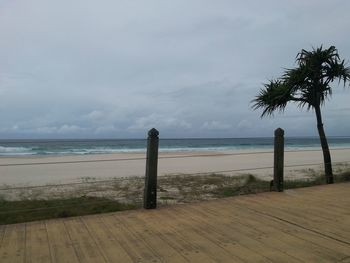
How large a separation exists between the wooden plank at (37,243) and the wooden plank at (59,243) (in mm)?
46

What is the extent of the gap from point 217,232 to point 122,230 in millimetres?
1065

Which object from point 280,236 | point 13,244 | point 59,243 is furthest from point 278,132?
point 13,244

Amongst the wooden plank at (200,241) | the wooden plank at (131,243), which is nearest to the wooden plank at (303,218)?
the wooden plank at (200,241)

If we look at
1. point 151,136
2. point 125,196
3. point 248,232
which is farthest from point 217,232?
point 125,196

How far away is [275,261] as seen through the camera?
359cm

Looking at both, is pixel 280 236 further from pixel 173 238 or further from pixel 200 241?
pixel 173 238

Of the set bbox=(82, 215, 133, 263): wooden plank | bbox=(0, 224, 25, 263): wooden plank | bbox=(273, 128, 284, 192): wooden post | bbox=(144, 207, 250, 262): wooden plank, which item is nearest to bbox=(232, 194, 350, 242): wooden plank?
bbox=(273, 128, 284, 192): wooden post

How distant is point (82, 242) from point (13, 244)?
0.68m

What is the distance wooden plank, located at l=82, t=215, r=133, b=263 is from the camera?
12.1 ft

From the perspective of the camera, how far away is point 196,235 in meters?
4.39

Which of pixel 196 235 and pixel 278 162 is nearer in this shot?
pixel 196 235

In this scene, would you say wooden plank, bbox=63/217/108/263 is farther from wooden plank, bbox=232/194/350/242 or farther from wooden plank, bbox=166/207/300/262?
wooden plank, bbox=232/194/350/242

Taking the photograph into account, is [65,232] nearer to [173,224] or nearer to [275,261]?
[173,224]

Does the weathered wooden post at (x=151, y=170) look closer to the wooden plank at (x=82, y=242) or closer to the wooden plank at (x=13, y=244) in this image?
the wooden plank at (x=82, y=242)
